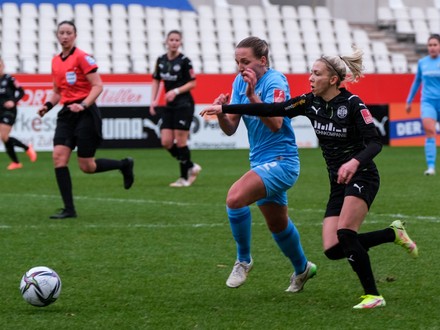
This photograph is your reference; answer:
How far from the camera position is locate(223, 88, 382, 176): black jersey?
19.1 ft

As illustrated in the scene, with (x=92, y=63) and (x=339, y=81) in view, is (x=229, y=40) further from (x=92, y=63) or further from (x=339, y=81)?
(x=339, y=81)

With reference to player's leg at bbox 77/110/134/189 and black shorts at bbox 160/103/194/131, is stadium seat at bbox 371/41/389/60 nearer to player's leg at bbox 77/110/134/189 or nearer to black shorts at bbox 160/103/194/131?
black shorts at bbox 160/103/194/131

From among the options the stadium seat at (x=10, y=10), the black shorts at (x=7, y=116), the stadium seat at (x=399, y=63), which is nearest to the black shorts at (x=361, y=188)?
the black shorts at (x=7, y=116)

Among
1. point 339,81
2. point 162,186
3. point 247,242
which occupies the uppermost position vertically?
point 339,81

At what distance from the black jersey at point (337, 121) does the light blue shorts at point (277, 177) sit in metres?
0.39

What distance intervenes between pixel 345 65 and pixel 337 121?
372mm

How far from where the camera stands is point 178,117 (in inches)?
571

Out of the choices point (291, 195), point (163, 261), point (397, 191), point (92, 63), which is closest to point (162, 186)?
point (291, 195)

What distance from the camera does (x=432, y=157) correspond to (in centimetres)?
1577

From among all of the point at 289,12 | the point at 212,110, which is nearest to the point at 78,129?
the point at 212,110

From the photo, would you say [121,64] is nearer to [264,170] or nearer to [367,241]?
[264,170]

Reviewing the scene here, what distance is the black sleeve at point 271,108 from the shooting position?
6105 mm

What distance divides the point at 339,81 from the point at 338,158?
1.53 feet

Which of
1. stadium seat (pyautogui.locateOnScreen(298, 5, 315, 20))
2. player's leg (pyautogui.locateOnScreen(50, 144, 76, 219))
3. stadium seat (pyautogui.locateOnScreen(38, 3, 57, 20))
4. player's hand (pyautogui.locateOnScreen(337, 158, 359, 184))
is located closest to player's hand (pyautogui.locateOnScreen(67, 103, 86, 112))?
player's leg (pyautogui.locateOnScreen(50, 144, 76, 219))
